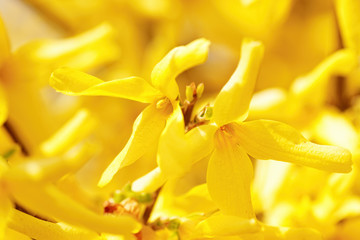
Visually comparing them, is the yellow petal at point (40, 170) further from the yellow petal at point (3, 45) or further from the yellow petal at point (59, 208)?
the yellow petal at point (3, 45)

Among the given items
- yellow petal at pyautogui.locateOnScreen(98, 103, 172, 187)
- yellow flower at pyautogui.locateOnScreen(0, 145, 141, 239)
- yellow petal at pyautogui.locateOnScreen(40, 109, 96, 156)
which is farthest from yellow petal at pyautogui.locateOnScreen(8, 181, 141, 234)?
yellow petal at pyautogui.locateOnScreen(40, 109, 96, 156)

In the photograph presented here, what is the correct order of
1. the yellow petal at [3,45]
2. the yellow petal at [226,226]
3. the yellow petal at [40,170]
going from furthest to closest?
the yellow petal at [3,45] → the yellow petal at [226,226] → the yellow petal at [40,170]

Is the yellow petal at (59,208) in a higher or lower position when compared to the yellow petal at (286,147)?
lower

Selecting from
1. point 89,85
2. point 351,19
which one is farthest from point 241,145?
point 351,19

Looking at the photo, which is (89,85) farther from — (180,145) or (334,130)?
(334,130)

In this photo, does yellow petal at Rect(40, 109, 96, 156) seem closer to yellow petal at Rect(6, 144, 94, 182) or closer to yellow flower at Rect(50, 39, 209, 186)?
yellow flower at Rect(50, 39, 209, 186)

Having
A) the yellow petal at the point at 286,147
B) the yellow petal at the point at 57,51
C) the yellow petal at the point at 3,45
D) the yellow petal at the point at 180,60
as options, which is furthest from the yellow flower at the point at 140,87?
the yellow petal at the point at 57,51
